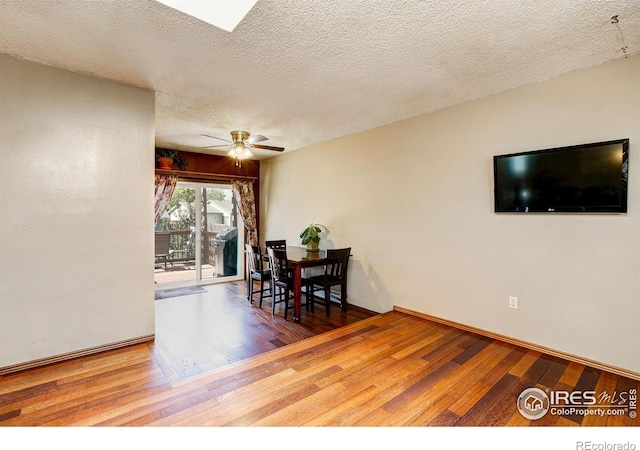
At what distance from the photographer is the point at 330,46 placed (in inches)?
88.6

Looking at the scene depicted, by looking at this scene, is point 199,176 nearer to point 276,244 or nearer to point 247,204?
point 247,204

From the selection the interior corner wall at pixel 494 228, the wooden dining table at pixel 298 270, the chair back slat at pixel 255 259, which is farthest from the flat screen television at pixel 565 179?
the chair back slat at pixel 255 259

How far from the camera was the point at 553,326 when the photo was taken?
274 centimetres

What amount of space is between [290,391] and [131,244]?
6.64 ft

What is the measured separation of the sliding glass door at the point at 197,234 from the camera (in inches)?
234

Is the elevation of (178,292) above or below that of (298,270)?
below

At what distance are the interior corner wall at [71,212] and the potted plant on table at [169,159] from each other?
8.14ft

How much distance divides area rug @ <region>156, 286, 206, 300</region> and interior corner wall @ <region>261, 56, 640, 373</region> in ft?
9.19

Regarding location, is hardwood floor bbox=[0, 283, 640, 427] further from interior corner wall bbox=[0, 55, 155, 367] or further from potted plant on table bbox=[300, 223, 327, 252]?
potted plant on table bbox=[300, 223, 327, 252]

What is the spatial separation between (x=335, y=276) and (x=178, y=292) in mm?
2960

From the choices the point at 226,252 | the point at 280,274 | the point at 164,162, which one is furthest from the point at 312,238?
the point at 164,162

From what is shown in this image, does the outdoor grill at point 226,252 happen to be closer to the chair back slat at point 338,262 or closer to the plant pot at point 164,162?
the plant pot at point 164,162

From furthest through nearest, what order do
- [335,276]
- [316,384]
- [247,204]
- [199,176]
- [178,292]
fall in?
[247,204] → [199,176] → [178,292] → [335,276] → [316,384]
